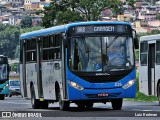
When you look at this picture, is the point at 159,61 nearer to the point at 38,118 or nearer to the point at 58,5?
the point at 38,118

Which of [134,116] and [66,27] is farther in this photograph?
[66,27]

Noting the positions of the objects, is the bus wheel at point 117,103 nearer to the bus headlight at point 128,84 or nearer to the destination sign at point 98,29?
the bus headlight at point 128,84

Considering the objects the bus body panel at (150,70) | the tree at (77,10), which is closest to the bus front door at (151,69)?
the bus body panel at (150,70)

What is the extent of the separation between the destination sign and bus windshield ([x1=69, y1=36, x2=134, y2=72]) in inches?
7.6

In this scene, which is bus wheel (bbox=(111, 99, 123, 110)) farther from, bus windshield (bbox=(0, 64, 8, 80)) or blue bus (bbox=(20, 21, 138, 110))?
bus windshield (bbox=(0, 64, 8, 80))

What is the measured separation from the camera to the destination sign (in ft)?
105

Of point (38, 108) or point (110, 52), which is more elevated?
point (110, 52)

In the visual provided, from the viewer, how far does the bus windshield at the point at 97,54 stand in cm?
3177

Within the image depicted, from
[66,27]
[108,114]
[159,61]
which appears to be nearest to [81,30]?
[66,27]

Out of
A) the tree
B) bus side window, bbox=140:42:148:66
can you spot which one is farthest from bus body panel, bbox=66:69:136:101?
the tree

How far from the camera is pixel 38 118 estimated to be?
28.0 m

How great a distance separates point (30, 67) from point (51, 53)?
3.37 meters

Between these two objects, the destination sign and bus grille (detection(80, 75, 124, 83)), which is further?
the destination sign

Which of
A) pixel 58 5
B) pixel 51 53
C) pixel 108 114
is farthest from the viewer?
pixel 58 5
